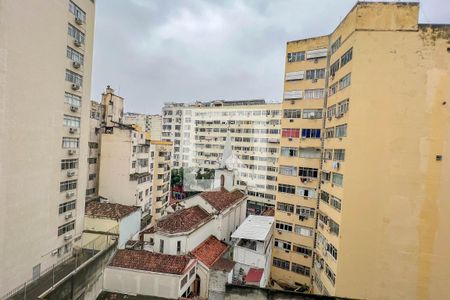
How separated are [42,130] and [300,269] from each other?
22687 mm

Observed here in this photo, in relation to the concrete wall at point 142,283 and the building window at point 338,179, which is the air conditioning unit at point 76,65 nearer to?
the concrete wall at point 142,283

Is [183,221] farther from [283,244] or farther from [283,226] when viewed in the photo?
[283,244]

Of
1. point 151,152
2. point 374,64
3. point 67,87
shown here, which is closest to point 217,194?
point 151,152

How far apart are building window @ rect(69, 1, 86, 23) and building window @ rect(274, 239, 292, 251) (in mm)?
25053

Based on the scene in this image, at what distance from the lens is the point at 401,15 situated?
17.8 meters

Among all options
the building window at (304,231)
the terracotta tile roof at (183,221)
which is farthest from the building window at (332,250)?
the terracotta tile roof at (183,221)

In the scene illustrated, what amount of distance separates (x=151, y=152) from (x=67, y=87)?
56.4 ft

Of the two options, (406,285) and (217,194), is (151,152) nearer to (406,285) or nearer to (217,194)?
(217,194)

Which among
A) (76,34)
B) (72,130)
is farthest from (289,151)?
(76,34)

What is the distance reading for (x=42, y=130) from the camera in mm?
19938

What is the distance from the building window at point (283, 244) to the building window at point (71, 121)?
19886 millimetres

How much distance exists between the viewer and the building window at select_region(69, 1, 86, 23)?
73.5ft

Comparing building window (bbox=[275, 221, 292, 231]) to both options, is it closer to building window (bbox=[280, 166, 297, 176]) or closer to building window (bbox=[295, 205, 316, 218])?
building window (bbox=[295, 205, 316, 218])

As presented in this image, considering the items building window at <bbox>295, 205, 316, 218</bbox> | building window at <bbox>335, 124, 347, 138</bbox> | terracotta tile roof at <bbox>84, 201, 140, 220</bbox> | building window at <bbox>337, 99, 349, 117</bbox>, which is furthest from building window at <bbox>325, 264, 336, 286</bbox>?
terracotta tile roof at <bbox>84, 201, 140, 220</bbox>
